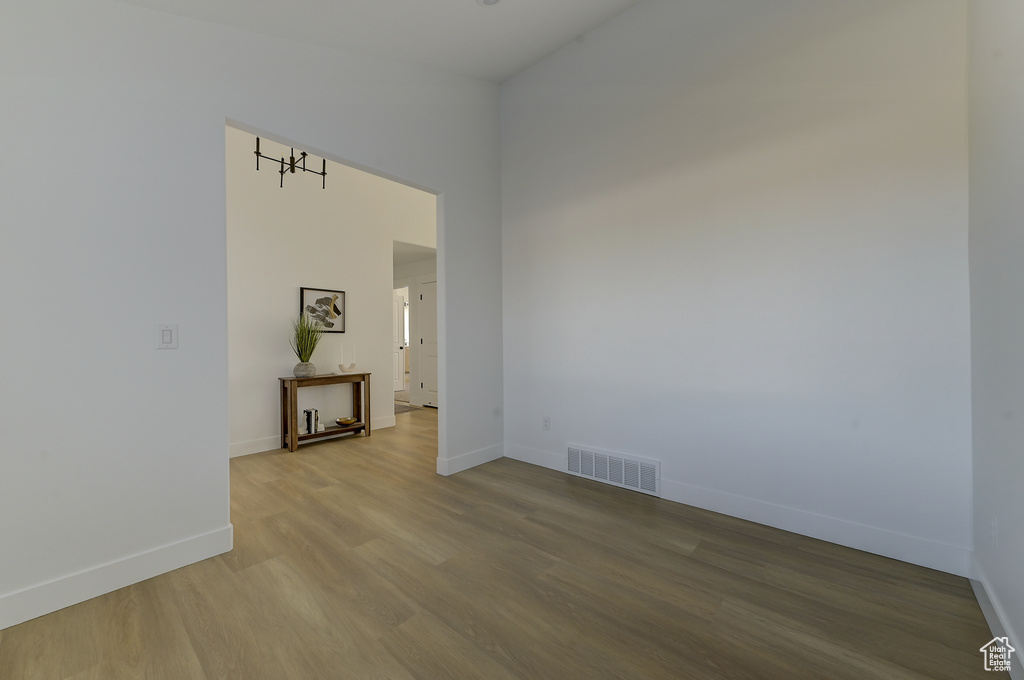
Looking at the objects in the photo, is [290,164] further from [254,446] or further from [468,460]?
[468,460]

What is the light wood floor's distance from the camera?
1.49m

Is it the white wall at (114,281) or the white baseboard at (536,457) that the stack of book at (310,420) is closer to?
the white baseboard at (536,457)

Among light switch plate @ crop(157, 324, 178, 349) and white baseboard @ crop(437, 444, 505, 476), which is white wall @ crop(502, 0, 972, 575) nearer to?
white baseboard @ crop(437, 444, 505, 476)

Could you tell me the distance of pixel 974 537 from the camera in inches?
76.1

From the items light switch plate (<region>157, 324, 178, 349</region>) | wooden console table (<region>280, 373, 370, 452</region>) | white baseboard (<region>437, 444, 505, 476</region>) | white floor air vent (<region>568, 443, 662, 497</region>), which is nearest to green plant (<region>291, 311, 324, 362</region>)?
wooden console table (<region>280, 373, 370, 452</region>)

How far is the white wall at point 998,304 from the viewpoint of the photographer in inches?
55.2

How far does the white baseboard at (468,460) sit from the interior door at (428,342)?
326 cm

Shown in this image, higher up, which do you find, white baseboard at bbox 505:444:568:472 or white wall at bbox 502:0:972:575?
white wall at bbox 502:0:972:575

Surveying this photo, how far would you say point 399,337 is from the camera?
10.5m

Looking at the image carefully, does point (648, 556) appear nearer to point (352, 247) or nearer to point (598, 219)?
point (598, 219)

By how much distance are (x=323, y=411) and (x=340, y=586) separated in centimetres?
319

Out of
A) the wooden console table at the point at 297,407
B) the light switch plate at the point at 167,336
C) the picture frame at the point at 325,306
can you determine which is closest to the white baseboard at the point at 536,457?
the wooden console table at the point at 297,407

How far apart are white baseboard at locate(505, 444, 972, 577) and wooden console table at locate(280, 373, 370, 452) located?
3299 millimetres

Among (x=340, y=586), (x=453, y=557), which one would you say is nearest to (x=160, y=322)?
(x=340, y=586)
